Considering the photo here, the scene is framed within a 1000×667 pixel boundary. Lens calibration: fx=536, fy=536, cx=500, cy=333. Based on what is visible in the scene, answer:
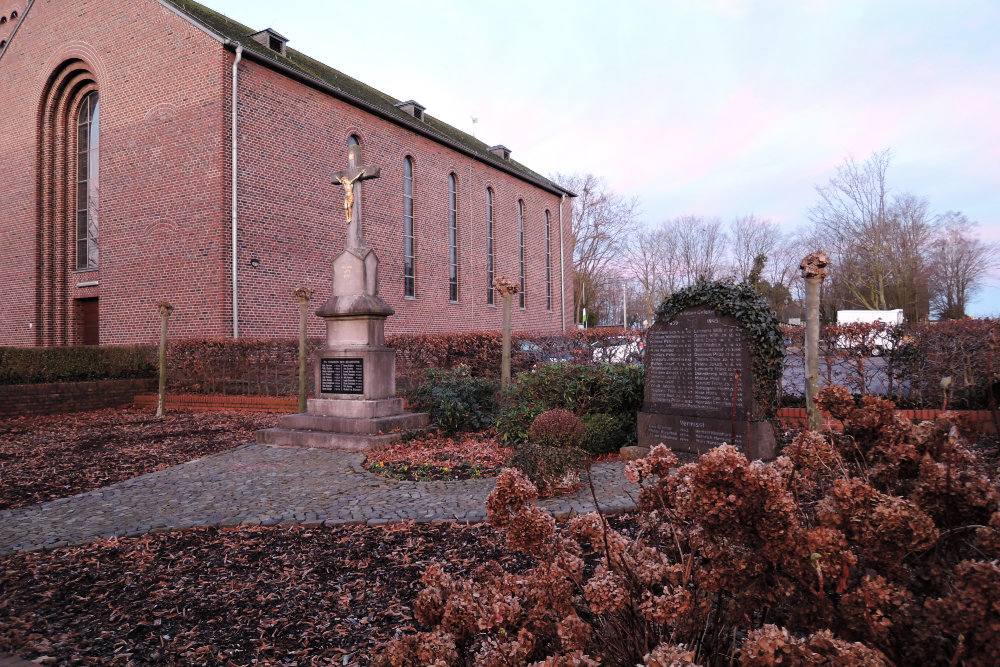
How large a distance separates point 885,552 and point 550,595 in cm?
86

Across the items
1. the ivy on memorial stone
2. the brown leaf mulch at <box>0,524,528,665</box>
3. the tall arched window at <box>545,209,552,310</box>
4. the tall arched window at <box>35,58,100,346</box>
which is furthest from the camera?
the tall arched window at <box>545,209,552,310</box>

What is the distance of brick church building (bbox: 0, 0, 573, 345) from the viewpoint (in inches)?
574

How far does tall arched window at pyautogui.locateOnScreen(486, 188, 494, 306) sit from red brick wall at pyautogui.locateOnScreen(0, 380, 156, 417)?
14.8 m

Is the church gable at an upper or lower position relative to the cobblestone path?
upper

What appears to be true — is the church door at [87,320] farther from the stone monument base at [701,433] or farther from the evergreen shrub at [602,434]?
the stone monument base at [701,433]

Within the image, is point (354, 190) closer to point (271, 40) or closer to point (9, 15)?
point (271, 40)

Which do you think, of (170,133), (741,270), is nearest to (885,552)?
(170,133)

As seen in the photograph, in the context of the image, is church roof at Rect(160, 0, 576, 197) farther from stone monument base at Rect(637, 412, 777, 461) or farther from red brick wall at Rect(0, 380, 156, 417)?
stone monument base at Rect(637, 412, 777, 461)

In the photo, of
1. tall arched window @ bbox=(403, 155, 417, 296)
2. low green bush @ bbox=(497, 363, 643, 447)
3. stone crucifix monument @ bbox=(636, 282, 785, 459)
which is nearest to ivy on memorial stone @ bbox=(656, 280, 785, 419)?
stone crucifix monument @ bbox=(636, 282, 785, 459)

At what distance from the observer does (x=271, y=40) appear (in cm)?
1764

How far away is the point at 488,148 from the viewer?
100 ft

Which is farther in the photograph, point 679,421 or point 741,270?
point 741,270

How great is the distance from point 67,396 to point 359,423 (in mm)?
8749

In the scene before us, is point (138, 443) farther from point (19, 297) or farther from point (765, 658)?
point (19, 297)
